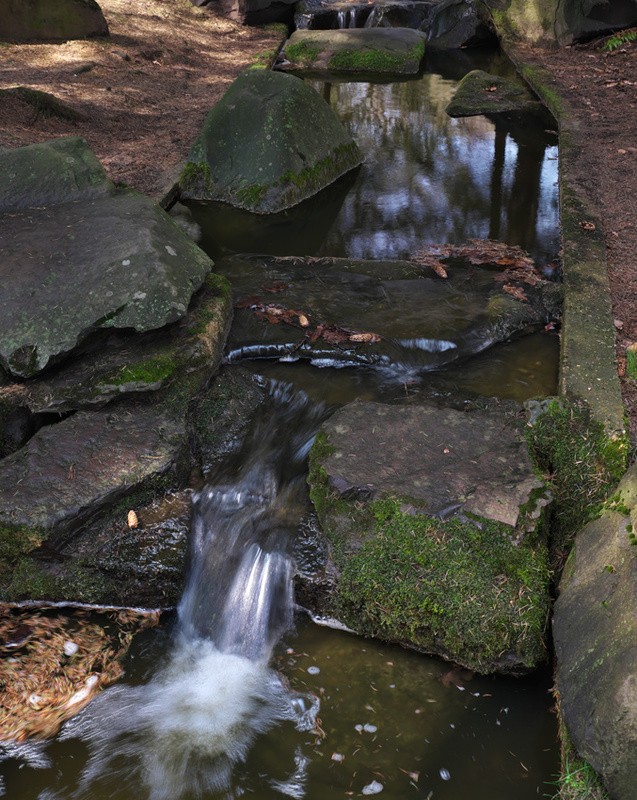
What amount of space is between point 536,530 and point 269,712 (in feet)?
5.29

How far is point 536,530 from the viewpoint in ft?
13.1

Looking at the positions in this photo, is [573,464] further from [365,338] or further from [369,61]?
[369,61]

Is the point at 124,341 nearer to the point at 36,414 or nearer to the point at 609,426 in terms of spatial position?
the point at 36,414

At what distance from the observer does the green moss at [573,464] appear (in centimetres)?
427

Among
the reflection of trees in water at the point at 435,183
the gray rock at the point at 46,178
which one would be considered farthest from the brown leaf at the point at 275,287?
the gray rock at the point at 46,178

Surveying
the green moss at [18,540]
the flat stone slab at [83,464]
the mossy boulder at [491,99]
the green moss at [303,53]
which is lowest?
the green moss at [18,540]

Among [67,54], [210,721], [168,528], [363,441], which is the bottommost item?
[210,721]

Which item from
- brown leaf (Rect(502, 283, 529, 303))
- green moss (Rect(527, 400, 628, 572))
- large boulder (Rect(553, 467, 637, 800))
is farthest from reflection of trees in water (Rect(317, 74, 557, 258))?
large boulder (Rect(553, 467, 637, 800))

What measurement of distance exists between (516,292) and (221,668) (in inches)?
153

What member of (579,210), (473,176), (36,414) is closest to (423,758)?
(36,414)

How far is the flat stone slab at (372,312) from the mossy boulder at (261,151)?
172 centimetres

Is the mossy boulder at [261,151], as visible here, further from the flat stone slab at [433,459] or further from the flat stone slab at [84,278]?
the flat stone slab at [433,459]

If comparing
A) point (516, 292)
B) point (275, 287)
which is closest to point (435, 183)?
point (516, 292)

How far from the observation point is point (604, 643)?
121 inches
